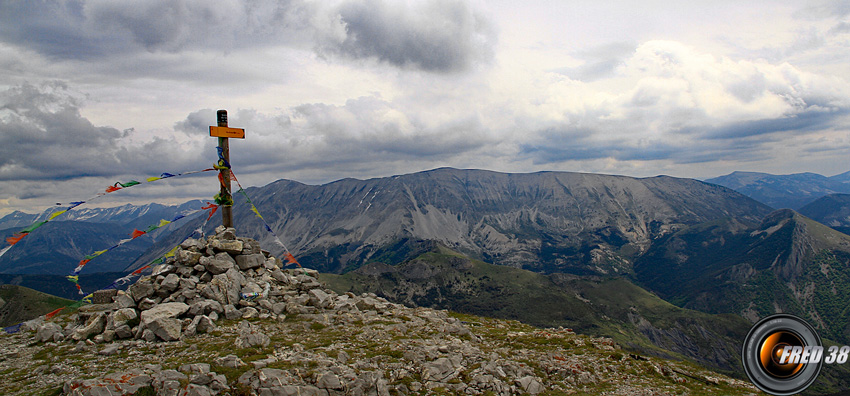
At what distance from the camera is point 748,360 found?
22250 mm

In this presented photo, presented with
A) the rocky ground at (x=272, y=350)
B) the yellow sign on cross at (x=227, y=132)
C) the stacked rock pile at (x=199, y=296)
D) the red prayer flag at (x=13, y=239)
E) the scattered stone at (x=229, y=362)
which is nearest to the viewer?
the rocky ground at (x=272, y=350)

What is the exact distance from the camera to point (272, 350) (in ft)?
75.4

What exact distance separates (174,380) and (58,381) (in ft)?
21.3

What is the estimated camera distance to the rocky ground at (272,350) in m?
19.0

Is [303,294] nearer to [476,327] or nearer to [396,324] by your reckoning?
[396,324]

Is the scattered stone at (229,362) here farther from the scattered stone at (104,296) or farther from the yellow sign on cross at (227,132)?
the yellow sign on cross at (227,132)

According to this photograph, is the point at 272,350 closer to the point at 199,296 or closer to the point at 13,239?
the point at 199,296

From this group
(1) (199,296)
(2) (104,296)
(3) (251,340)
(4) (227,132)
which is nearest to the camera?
(3) (251,340)

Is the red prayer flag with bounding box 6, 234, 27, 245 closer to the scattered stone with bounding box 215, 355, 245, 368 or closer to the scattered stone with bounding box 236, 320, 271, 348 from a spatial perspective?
the scattered stone with bounding box 236, 320, 271, 348

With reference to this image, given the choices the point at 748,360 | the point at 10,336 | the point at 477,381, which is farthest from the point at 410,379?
the point at 10,336

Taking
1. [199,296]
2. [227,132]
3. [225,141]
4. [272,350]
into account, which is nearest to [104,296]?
[199,296]

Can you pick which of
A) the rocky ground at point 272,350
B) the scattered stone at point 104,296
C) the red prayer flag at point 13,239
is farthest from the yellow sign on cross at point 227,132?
the scattered stone at point 104,296

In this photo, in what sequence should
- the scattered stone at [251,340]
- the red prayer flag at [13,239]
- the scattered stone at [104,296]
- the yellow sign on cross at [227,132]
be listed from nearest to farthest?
the scattered stone at [251,340]
the red prayer flag at [13,239]
the scattered stone at [104,296]
the yellow sign on cross at [227,132]

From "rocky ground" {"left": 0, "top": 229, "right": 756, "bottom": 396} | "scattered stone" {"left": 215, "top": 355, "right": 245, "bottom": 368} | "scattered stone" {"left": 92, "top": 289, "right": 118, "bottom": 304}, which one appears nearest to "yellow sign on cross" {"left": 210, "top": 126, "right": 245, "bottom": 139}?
"rocky ground" {"left": 0, "top": 229, "right": 756, "bottom": 396}
